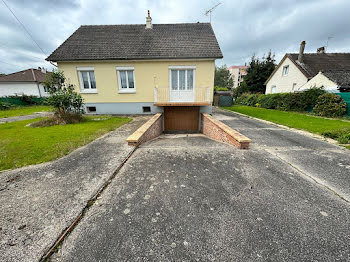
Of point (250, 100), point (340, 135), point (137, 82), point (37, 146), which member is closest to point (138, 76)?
point (137, 82)

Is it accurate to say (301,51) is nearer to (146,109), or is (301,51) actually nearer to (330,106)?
(330,106)

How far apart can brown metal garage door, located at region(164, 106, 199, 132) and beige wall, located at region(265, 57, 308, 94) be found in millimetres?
16502

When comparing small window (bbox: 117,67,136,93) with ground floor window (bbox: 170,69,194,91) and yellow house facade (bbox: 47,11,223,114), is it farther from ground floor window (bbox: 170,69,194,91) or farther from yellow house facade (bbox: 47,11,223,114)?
ground floor window (bbox: 170,69,194,91)

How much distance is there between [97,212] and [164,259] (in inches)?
46.4

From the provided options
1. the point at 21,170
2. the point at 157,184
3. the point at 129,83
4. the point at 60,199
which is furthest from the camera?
the point at 129,83

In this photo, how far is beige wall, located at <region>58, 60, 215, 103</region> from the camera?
370 inches

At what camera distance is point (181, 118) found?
31.2ft

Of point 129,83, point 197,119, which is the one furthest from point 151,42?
point 197,119

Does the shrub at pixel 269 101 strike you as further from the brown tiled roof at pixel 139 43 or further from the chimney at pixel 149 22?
the chimney at pixel 149 22

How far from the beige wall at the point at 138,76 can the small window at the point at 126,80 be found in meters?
0.27

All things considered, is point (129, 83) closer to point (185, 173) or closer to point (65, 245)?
point (185, 173)

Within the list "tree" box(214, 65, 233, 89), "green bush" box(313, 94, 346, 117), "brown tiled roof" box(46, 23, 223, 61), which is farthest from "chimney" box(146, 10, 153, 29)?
"tree" box(214, 65, 233, 89)

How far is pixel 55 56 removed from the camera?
9359mm

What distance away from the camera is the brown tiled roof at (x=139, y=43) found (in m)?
9.23
